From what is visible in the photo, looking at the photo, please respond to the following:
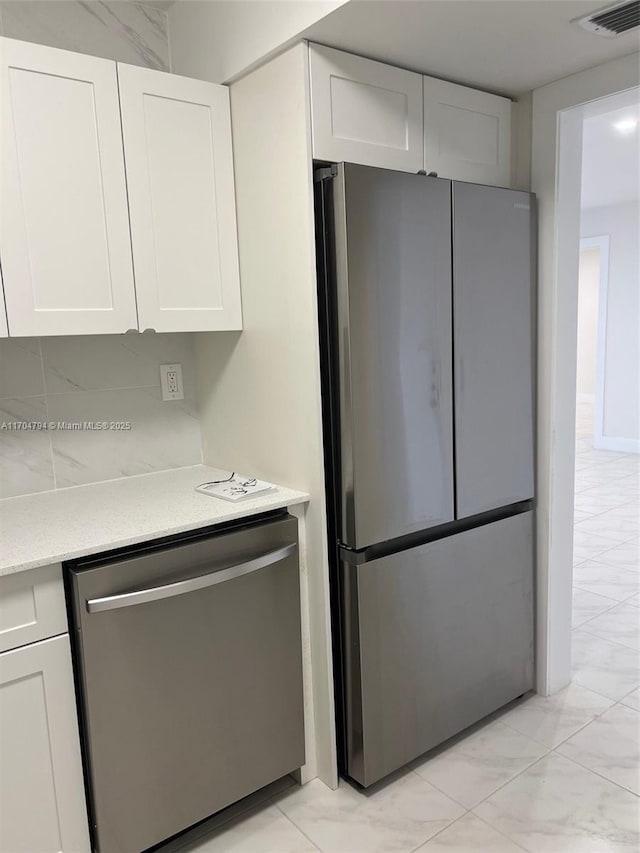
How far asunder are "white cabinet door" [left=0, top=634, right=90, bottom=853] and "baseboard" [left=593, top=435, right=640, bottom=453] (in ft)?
21.5

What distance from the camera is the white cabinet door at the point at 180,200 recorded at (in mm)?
1849

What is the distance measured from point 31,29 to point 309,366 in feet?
4.34

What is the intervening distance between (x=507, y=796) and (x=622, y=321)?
5.95 m

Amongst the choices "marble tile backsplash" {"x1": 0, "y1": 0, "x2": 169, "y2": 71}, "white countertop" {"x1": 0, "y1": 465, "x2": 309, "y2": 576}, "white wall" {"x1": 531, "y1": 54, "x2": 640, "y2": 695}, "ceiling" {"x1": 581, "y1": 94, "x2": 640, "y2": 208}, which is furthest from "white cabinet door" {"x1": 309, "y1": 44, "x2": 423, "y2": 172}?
"ceiling" {"x1": 581, "y1": 94, "x2": 640, "y2": 208}

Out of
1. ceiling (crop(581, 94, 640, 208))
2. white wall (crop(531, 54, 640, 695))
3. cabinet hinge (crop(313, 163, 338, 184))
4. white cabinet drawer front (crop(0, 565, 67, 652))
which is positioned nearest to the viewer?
white cabinet drawer front (crop(0, 565, 67, 652))

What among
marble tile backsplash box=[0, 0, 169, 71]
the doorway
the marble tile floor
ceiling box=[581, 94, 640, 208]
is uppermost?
ceiling box=[581, 94, 640, 208]

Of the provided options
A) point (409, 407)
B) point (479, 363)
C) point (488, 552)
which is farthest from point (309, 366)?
point (488, 552)

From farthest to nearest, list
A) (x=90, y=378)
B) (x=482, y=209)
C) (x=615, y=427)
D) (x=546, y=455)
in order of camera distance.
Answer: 1. (x=615, y=427)
2. (x=546, y=455)
3. (x=90, y=378)
4. (x=482, y=209)

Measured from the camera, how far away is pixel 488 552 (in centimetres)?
220

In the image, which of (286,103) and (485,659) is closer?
(286,103)

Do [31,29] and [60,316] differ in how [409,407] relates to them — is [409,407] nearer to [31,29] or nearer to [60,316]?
[60,316]

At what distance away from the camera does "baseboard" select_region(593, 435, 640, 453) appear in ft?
22.5

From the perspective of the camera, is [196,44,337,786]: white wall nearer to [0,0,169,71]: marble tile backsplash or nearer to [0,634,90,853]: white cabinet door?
[0,0,169,71]: marble tile backsplash

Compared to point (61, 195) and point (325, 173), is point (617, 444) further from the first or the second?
point (61, 195)
